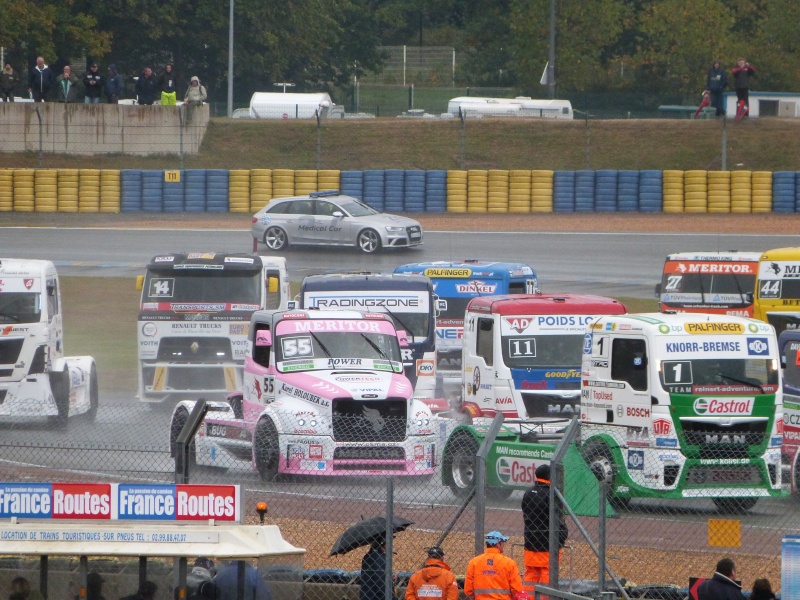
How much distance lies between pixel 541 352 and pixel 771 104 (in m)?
37.3

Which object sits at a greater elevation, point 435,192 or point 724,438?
point 435,192

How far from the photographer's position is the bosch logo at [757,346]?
45.3ft

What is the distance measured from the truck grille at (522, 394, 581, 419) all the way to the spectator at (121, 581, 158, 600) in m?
10.5

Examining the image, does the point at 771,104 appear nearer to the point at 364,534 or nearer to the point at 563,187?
the point at 563,187

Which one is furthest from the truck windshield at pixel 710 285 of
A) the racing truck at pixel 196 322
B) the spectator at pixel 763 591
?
the spectator at pixel 763 591

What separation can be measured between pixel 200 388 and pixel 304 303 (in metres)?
2.07

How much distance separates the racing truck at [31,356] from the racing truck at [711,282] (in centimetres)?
1059

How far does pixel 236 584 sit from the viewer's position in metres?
7.46

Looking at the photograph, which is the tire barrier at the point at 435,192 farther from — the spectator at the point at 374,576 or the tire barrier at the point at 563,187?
the spectator at the point at 374,576

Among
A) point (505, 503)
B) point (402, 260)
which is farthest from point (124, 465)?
point (402, 260)

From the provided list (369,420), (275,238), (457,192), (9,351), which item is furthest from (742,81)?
(369,420)

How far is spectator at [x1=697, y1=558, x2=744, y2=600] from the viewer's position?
8.79 meters

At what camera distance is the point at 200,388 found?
813 inches

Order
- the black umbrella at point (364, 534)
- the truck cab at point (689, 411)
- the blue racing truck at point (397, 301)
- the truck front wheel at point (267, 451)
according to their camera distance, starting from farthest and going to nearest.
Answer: the blue racing truck at point (397, 301) → the truck front wheel at point (267, 451) → the truck cab at point (689, 411) → the black umbrella at point (364, 534)
